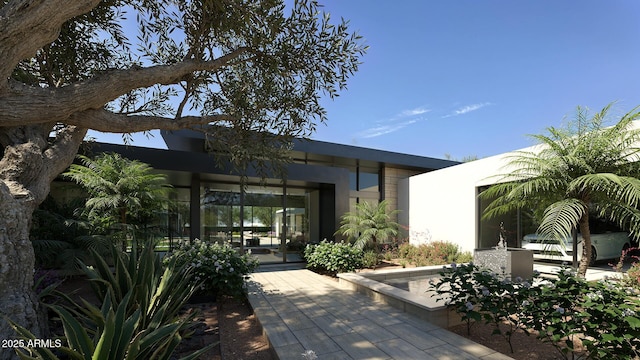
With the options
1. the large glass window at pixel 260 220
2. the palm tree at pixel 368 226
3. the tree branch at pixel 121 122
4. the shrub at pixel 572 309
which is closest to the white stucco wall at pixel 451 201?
the palm tree at pixel 368 226

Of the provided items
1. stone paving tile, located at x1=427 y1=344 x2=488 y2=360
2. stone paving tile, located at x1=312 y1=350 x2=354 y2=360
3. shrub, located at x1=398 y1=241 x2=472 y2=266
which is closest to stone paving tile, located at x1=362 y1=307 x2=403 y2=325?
stone paving tile, located at x1=427 y1=344 x2=488 y2=360

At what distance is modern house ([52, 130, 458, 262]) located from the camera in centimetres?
908

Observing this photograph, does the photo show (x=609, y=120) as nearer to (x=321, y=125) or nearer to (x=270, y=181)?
(x=321, y=125)

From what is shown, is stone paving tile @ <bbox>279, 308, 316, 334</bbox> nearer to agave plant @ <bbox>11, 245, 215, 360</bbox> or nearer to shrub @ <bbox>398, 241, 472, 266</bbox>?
agave plant @ <bbox>11, 245, 215, 360</bbox>

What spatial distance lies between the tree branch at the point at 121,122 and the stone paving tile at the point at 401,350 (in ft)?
12.6

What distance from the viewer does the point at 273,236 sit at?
1021cm

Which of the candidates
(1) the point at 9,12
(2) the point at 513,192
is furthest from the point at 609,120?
(1) the point at 9,12

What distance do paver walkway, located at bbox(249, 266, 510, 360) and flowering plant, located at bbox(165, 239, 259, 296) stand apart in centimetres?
53

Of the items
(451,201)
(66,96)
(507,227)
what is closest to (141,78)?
(66,96)

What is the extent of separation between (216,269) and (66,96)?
10.6 ft

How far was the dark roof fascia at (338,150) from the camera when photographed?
394 inches

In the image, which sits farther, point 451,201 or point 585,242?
point 451,201

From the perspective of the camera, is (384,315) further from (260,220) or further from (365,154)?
(365,154)

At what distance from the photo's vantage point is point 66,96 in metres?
2.67
